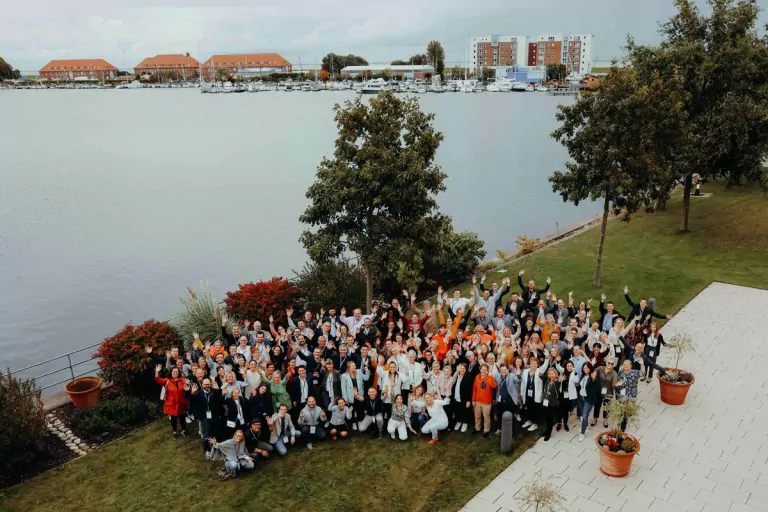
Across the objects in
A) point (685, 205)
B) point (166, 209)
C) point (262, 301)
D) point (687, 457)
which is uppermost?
point (685, 205)

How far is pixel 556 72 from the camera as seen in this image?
181 m

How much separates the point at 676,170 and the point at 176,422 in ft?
60.2

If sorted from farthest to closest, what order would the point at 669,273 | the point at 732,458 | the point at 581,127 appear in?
the point at 669,273 < the point at 581,127 < the point at 732,458

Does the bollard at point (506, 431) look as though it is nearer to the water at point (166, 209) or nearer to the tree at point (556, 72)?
the water at point (166, 209)

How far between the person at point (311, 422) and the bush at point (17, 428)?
4.81 m

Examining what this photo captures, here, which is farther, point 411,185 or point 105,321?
point 105,321

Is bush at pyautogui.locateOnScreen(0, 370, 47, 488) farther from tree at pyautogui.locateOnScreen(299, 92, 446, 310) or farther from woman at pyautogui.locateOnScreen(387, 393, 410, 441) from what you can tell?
tree at pyautogui.locateOnScreen(299, 92, 446, 310)

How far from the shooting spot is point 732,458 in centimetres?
1012

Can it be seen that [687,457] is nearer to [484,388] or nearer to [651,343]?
[651,343]

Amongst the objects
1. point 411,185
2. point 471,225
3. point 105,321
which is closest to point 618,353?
point 411,185

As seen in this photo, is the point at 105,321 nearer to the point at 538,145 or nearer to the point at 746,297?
the point at 746,297

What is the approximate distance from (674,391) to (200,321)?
430 inches

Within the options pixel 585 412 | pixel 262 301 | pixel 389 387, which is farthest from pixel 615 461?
pixel 262 301

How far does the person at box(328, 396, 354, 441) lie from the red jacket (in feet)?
9.23
